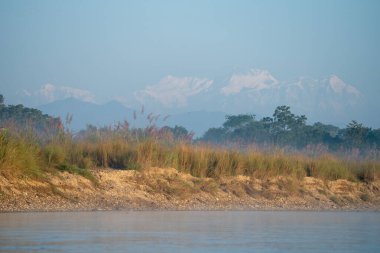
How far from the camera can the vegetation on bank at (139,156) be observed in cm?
1805

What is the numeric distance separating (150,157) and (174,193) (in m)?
1.48

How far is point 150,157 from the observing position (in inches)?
811

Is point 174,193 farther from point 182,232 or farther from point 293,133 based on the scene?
point 293,133

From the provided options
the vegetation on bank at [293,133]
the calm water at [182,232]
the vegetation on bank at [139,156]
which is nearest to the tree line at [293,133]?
the vegetation on bank at [293,133]

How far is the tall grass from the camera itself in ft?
59.1

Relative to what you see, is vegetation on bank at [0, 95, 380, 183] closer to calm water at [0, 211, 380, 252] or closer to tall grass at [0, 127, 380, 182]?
tall grass at [0, 127, 380, 182]

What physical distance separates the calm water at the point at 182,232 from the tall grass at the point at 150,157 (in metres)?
2.83

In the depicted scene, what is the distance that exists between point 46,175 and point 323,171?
987cm

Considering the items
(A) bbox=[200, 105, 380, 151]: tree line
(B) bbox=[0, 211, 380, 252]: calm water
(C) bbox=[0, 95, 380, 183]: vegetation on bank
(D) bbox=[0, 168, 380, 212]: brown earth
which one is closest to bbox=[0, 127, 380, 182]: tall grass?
(C) bbox=[0, 95, 380, 183]: vegetation on bank

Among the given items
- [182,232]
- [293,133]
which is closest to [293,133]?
[293,133]

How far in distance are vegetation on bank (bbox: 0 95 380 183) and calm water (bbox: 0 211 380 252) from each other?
9.20ft

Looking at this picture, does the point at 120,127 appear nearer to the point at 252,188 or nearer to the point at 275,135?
the point at 252,188

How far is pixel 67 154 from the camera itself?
19.6 meters

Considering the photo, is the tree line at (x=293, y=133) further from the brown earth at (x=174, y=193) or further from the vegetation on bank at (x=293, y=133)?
the brown earth at (x=174, y=193)
